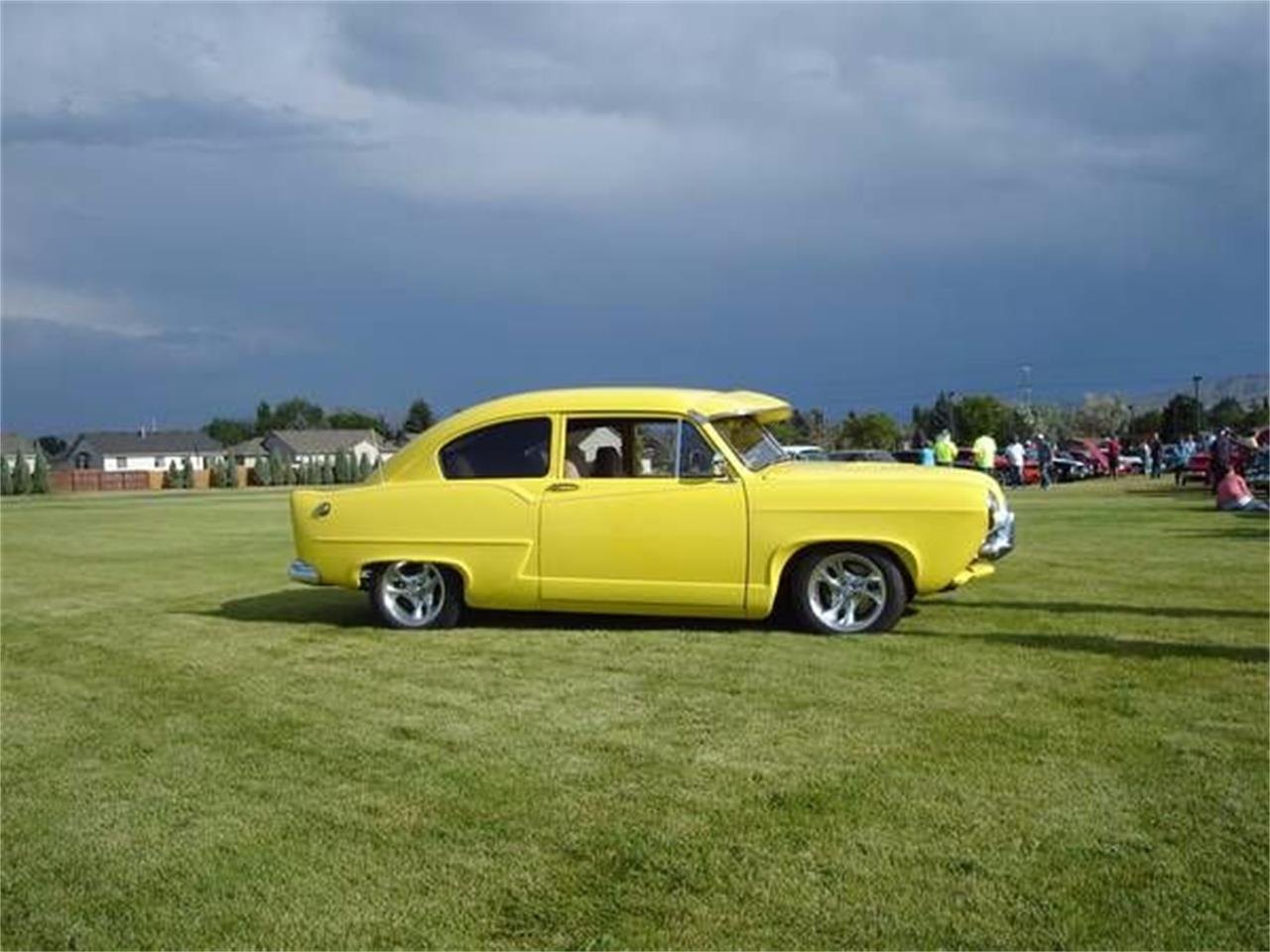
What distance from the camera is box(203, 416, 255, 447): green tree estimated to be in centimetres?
15750

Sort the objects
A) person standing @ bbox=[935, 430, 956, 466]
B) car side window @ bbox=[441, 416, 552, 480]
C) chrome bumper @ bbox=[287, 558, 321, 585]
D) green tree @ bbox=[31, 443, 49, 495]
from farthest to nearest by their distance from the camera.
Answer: green tree @ bbox=[31, 443, 49, 495] < person standing @ bbox=[935, 430, 956, 466] < chrome bumper @ bbox=[287, 558, 321, 585] < car side window @ bbox=[441, 416, 552, 480]

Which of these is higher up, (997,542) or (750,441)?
(750,441)

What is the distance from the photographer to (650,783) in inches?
206

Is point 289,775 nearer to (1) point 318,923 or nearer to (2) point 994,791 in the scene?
(1) point 318,923

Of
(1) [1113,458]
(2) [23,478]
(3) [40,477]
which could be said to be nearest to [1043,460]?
(1) [1113,458]

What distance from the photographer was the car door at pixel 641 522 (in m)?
8.66

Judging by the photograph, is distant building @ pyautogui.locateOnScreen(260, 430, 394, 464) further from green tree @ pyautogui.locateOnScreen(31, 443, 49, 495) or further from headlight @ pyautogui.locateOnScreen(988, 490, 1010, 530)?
headlight @ pyautogui.locateOnScreen(988, 490, 1010, 530)

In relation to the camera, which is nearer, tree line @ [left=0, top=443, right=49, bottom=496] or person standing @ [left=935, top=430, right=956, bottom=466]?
person standing @ [left=935, top=430, right=956, bottom=466]

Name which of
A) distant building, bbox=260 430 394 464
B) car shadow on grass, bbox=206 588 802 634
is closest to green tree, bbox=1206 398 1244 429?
distant building, bbox=260 430 394 464

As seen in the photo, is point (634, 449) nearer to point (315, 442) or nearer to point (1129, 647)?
point (1129, 647)

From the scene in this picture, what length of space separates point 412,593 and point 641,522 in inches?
72.7

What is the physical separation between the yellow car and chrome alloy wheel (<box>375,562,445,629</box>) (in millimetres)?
10

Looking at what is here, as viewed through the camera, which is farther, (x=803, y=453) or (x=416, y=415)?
(x=416, y=415)

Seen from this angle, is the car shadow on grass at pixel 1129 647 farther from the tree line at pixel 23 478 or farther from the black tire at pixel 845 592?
the tree line at pixel 23 478
